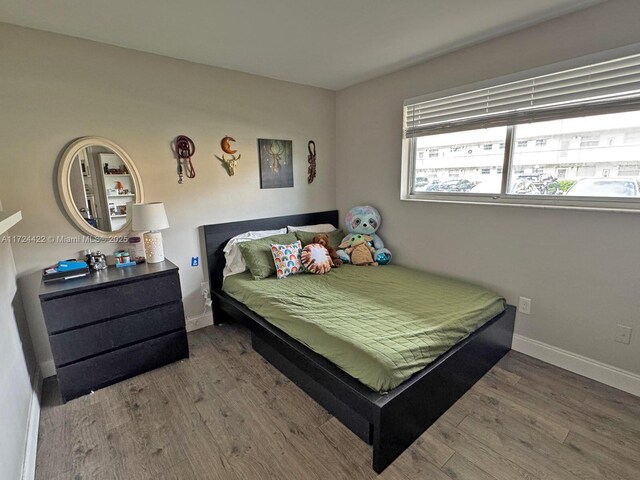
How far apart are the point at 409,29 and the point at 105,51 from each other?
6.92ft

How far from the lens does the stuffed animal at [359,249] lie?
10.2 feet

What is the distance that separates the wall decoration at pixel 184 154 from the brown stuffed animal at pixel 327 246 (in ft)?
4.16

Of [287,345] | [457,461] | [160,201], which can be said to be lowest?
[457,461]

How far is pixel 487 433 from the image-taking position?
171cm

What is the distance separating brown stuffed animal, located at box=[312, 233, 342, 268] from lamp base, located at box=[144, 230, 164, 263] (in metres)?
1.37

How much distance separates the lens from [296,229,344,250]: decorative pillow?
314 cm

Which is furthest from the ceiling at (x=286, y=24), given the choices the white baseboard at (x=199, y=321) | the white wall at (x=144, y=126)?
the white baseboard at (x=199, y=321)

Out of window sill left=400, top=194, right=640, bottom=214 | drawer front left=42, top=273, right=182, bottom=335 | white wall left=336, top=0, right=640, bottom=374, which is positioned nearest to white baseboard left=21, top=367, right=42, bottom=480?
drawer front left=42, top=273, right=182, bottom=335

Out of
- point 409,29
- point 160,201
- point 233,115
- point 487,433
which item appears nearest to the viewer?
point 487,433

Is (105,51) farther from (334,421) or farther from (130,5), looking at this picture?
(334,421)

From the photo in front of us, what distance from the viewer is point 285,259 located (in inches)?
109

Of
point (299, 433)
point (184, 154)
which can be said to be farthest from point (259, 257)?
point (299, 433)

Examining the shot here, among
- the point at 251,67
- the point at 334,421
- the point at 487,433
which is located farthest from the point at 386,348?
the point at 251,67

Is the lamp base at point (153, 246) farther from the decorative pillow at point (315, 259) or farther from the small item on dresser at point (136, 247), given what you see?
the decorative pillow at point (315, 259)
